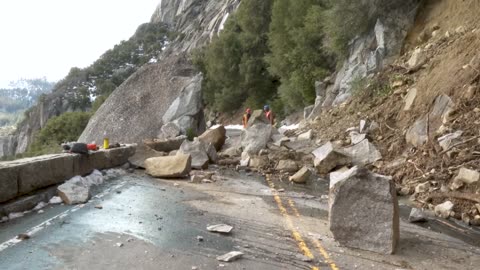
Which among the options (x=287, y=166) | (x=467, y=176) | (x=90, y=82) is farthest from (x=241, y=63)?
(x=90, y=82)

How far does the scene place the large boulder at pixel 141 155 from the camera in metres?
13.1

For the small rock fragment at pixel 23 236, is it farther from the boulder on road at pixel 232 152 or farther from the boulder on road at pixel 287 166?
the boulder on road at pixel 232 152

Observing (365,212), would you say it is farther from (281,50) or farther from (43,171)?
(281,50)

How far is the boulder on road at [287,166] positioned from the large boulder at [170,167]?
3.14 m

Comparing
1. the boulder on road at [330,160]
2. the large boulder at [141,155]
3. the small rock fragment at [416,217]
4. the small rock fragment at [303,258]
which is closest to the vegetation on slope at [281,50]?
the boulder on road at [330,160]

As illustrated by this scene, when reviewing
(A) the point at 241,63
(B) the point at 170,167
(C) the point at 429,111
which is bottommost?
(B) the point at 170,167

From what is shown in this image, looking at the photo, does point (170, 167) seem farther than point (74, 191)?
Yes

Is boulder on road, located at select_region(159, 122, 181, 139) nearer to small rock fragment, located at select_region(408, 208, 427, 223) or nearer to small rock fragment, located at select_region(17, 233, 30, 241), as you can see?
small rock fragment, located at select_region(408, 208, 427, 223)

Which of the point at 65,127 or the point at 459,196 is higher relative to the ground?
the point at 65,127

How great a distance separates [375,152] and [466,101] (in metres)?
2.84

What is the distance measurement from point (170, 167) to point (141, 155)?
1.94 meters

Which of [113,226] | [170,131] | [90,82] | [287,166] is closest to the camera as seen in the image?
[113,226]

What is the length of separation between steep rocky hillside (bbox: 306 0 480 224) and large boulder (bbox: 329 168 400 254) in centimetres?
266

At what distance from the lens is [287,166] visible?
46.0 feet
